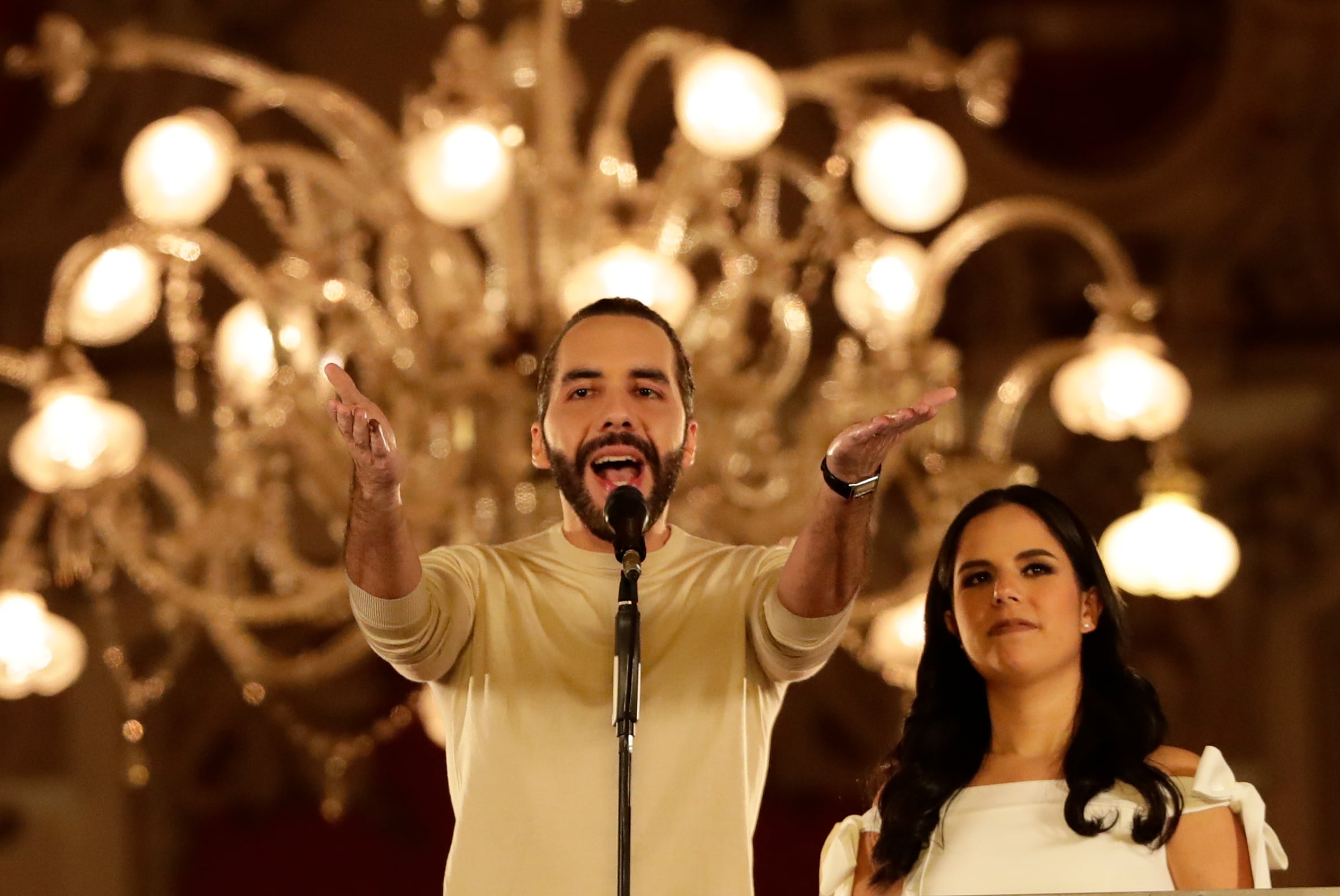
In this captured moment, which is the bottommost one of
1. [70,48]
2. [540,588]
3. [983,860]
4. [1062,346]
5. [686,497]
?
[983,860]

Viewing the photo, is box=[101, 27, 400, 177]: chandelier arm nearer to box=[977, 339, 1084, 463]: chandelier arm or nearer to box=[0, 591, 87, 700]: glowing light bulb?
box=[0, 591, 87, 700]: glowing light bulb

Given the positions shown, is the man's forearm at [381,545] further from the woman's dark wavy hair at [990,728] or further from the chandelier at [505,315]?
the chandelier at [505,315]

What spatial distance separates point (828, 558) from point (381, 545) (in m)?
0.52

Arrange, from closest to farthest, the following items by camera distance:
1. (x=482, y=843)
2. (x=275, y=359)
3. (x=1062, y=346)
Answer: (x=482, y=843), (x=275, y=359), (x=1062, y=346)

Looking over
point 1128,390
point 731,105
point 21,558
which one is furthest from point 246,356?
point 1128,390

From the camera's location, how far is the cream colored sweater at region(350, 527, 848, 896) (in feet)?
7.40

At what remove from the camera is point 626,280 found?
4320mm

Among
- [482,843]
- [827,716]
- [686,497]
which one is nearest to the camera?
[482,843]

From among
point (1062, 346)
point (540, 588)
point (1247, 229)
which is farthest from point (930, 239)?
point (540, 588)

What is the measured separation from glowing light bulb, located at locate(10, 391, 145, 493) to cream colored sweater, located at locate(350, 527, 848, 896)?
7.20ft

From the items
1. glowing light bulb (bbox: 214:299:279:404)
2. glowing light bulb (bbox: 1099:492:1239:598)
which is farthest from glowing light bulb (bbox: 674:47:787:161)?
glowing light bulb (bbox: 1099:492:1239:598)

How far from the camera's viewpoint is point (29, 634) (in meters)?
4.80

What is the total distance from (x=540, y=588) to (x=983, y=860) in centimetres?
64

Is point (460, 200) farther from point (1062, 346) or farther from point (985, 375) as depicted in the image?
point (985, 375)
